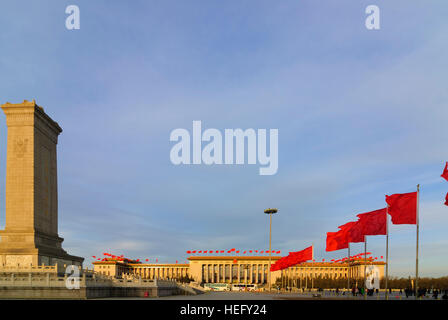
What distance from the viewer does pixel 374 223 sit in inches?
1559

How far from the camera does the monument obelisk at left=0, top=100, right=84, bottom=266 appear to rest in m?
52.8

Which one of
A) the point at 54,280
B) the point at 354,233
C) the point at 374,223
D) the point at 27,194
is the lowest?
the point at 54,280

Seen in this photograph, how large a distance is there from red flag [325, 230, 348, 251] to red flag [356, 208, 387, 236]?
27.2 feet

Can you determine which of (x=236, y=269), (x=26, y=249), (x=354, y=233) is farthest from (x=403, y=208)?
(x=236, y=269)

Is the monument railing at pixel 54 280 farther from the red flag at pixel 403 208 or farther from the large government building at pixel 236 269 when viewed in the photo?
the large government building at pixel 236 269

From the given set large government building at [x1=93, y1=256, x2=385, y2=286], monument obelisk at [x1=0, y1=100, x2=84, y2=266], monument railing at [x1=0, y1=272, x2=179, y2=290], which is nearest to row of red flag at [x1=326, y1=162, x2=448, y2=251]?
monument railing at [x1=0, y1=272, x2=179, y2=290]

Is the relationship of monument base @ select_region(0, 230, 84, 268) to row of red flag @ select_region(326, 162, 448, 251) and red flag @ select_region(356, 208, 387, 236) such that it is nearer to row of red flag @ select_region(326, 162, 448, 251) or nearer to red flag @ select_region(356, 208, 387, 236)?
row of red flag @ select_region(326, 162, 448, 251)

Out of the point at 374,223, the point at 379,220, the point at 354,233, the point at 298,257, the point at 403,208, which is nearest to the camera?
the point at 403,208

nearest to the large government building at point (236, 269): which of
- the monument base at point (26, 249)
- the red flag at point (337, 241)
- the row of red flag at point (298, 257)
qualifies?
the row of red flag at point (298, 257)

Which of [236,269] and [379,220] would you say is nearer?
[379,220]

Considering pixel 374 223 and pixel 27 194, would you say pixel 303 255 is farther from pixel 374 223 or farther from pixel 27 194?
pixel 27 194

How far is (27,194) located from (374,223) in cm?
4199
